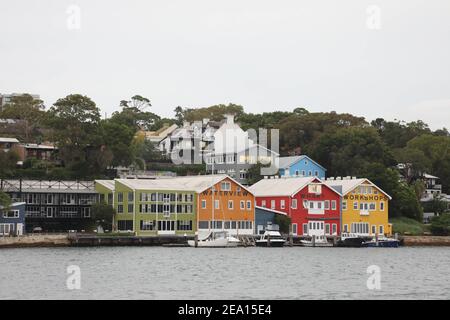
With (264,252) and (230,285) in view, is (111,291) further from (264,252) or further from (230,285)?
(264,252)

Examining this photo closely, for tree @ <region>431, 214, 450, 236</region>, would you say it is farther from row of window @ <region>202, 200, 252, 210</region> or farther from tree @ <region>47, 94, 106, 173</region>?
tree @ <region>47, 94, 106, 173</region>

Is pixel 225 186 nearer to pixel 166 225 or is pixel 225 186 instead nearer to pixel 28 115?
pixel 166 225

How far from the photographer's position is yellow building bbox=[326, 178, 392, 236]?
94062 millimetres

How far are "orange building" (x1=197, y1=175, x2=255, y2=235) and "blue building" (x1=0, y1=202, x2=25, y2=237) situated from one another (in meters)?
16.3

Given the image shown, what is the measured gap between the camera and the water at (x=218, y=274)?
141 feet

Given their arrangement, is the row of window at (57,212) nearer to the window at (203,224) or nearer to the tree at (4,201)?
the tree at (4,201)

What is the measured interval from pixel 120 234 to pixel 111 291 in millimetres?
37694

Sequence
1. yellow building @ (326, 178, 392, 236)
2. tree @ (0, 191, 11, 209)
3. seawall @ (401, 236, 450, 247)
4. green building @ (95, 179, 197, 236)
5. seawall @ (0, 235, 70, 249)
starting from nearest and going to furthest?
seawall @ (0, 235, 70, 249) → tree @ (0, 191, 11, 209) → green building @ (95, 179, 197, 236) → seawall @ (401, 236, 450, 247) → yellow building @ (326, 178, 392, 236)

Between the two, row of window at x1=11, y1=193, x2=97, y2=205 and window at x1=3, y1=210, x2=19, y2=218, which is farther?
row of window at x1=11, y1=193, x2=97, y2=205

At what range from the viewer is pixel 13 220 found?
80.1 m

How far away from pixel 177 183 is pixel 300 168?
2290 centimetres

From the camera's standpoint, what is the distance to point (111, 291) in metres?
43.2

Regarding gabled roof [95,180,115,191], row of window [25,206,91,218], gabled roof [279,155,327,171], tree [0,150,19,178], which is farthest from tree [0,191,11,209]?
gabled roof [279,155,327,171]

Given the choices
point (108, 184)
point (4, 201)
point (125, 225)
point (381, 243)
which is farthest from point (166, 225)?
point (381, 243)
